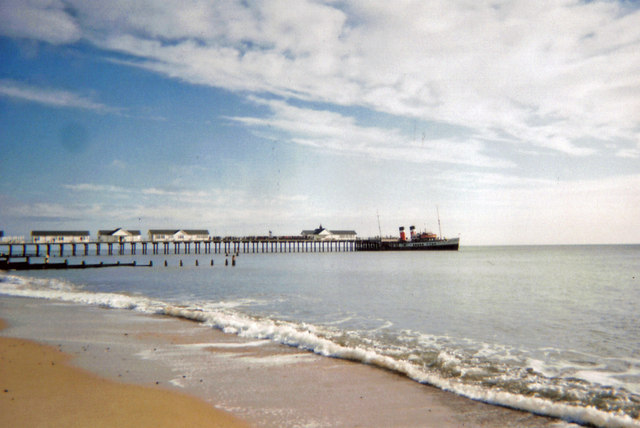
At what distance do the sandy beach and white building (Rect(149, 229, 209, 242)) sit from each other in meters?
101

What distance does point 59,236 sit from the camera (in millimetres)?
92188

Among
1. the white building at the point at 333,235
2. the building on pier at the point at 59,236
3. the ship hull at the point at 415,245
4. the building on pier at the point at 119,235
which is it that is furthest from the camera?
the white building at the point at 333,235

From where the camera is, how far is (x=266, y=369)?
916 centimetres

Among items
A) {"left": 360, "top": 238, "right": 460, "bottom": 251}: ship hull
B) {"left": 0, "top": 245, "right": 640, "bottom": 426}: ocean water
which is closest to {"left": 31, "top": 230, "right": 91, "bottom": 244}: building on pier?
{"left": 0, "top": 245, "right": 640, "bottom": 426}: ocean water

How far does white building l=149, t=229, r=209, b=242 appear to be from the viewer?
354ft

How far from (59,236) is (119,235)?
46.5 ft

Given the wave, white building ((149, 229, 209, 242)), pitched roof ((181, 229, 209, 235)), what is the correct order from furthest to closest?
pitched roof ((181, 229, 209, 235))
white building ((149, 229, 209, 242))
the wave

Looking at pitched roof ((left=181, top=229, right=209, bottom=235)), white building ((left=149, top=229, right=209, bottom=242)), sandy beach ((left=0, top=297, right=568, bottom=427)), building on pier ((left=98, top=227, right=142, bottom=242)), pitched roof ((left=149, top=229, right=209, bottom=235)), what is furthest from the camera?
pitched roof ((left=181, top=229, right=209, bottom=235))

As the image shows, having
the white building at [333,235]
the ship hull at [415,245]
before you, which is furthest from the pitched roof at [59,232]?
the ship hull at [415,245]

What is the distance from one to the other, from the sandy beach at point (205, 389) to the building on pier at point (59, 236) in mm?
92044

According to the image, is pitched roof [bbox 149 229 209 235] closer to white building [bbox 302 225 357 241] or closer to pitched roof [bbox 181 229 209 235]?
pitched roof [bbox 181 229 209 235]

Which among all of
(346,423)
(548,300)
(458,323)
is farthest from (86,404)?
(548,300)

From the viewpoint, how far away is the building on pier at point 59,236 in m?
89.1

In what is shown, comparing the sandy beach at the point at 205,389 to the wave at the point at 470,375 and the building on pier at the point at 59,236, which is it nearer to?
the wave at the point at 470,375
